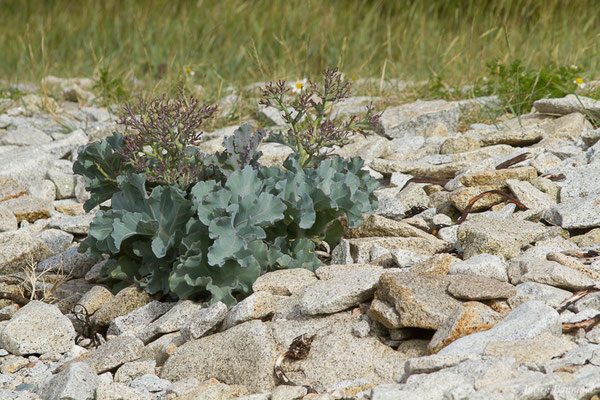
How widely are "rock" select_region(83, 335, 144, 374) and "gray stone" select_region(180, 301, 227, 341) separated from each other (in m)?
0.19

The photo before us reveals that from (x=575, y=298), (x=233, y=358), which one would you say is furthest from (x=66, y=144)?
(x=575, y=298)

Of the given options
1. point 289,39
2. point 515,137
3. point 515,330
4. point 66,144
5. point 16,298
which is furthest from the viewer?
point 289,39

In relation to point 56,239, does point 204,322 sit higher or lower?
higher

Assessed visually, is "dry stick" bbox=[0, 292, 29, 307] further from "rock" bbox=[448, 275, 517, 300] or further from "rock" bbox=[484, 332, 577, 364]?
"rock" bbox=[484, 332, 577, 364]

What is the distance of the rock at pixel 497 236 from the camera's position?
113 inches

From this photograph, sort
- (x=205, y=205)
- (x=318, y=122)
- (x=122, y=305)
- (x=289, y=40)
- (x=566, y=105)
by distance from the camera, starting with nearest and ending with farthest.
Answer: (x=205, y=205) < (x=122, y=305) < (x=318, y=122) < (x=566, y=105) < (x=289, y=40)

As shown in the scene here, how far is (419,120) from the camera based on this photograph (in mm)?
4949

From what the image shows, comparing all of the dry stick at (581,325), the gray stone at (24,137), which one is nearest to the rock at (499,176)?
the dry stick at (581,325)

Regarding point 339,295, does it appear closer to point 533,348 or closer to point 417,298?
point 417,298

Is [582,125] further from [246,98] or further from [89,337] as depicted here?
[89,337]

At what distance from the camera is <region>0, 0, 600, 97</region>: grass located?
6.62 meters

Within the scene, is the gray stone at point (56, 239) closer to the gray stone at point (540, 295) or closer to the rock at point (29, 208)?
the rock at point (29, 208)

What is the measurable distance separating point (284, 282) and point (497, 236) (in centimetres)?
89

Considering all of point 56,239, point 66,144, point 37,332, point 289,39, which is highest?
point 37,332
